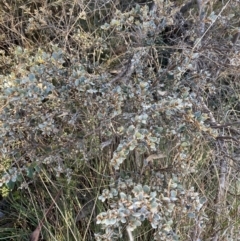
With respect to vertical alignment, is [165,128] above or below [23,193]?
above

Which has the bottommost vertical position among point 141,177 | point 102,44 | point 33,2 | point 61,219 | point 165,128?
point 61,219

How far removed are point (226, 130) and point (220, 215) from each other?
340mm

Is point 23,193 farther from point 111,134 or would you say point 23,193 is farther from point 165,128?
point 165,128

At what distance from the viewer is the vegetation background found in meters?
1.08

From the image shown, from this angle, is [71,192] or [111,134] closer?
[111,134]

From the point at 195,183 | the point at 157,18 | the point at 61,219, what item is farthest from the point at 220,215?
the point at 157,18

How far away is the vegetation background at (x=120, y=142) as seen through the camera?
42.6 inches

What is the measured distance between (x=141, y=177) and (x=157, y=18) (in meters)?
0.56

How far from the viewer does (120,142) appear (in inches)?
42.4

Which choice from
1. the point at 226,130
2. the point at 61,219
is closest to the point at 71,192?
the point at 61,219

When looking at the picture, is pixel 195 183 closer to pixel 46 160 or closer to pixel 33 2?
pixel 46 160

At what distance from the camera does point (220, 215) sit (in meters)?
1.35

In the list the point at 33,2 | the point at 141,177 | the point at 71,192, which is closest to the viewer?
the point at 141,177

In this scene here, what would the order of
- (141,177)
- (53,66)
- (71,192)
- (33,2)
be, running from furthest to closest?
(33,2) → (71,192) → (141,177) → (53,66)
